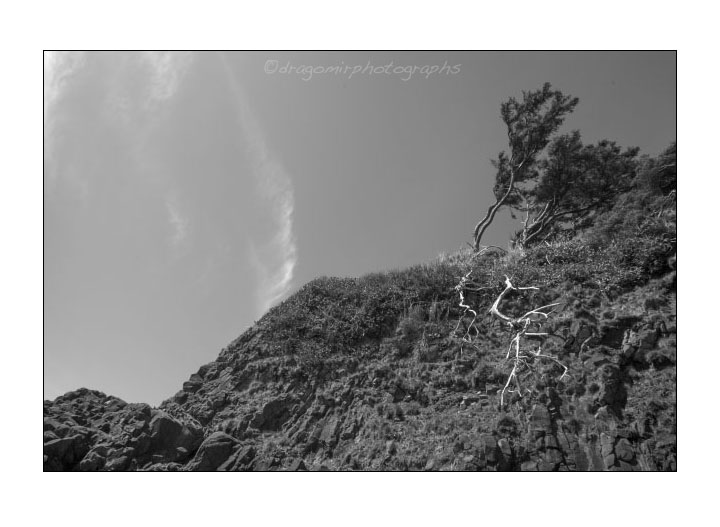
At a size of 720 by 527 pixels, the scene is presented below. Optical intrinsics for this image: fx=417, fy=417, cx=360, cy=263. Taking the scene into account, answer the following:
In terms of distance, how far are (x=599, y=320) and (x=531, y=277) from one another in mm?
2268

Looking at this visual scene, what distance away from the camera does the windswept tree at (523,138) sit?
17469 mm

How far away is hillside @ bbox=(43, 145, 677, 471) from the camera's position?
6.85 m

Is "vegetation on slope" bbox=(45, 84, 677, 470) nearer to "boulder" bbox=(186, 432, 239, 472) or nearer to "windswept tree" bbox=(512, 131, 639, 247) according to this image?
"boulder" bbox=(186, 432, 239, 472)

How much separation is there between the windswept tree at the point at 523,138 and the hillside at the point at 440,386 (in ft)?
22.0

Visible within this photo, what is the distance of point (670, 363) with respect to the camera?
23.6 ft

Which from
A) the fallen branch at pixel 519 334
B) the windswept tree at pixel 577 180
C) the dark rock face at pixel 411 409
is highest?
the windswept tree at pixel 577 180

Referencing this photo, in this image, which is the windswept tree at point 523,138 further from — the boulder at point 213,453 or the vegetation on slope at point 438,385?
the boulder at point 213,453

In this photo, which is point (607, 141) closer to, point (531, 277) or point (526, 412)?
point (531, 277)

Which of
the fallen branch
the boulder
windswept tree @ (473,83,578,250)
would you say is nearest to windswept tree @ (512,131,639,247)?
windswept tree @ (473,83,578,250)

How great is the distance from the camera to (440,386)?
27.9 feet

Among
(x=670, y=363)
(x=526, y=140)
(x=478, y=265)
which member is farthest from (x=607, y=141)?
(x=670, y=363)

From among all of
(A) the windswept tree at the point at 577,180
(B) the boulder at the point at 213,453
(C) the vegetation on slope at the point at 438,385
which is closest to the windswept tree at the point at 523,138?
(A) the windswept tree at the point at 577,180

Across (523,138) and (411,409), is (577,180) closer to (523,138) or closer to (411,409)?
(523,138)

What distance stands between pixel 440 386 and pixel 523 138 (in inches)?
533
